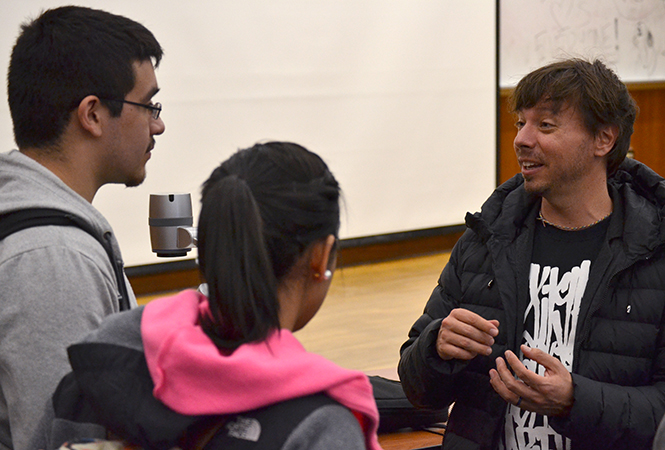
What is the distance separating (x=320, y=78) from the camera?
5.27m

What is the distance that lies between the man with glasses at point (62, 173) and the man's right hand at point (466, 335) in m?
0.70

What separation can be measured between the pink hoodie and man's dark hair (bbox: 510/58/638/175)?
4.02 feet

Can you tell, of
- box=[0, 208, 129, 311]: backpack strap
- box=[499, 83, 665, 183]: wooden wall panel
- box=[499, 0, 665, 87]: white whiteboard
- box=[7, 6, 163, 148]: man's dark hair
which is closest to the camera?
box=[0, 208, 129, 311]: backpack strap

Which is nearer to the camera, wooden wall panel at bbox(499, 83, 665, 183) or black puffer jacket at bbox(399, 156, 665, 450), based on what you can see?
black puffer jacket at bbox(399, 156, 665, 450)

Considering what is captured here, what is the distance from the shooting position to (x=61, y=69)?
51.0 inches

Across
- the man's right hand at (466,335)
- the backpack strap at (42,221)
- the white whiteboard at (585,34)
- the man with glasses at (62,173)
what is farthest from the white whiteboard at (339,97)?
the backpack strap at (42,221)

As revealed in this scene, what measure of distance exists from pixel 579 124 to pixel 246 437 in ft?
4.37

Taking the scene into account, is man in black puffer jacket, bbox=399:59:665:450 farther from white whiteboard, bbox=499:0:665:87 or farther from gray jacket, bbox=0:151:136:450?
white whiteboard, bbox=499:0:665:87

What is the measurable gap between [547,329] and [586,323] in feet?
0.34

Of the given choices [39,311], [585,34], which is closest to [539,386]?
[39,311]

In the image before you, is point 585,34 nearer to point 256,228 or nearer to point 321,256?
point 321,256

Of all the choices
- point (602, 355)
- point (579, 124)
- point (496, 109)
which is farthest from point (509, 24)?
point (602, 355)

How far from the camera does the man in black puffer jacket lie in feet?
5.07

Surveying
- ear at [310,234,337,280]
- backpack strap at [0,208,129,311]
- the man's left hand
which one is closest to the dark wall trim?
the man's left hand
